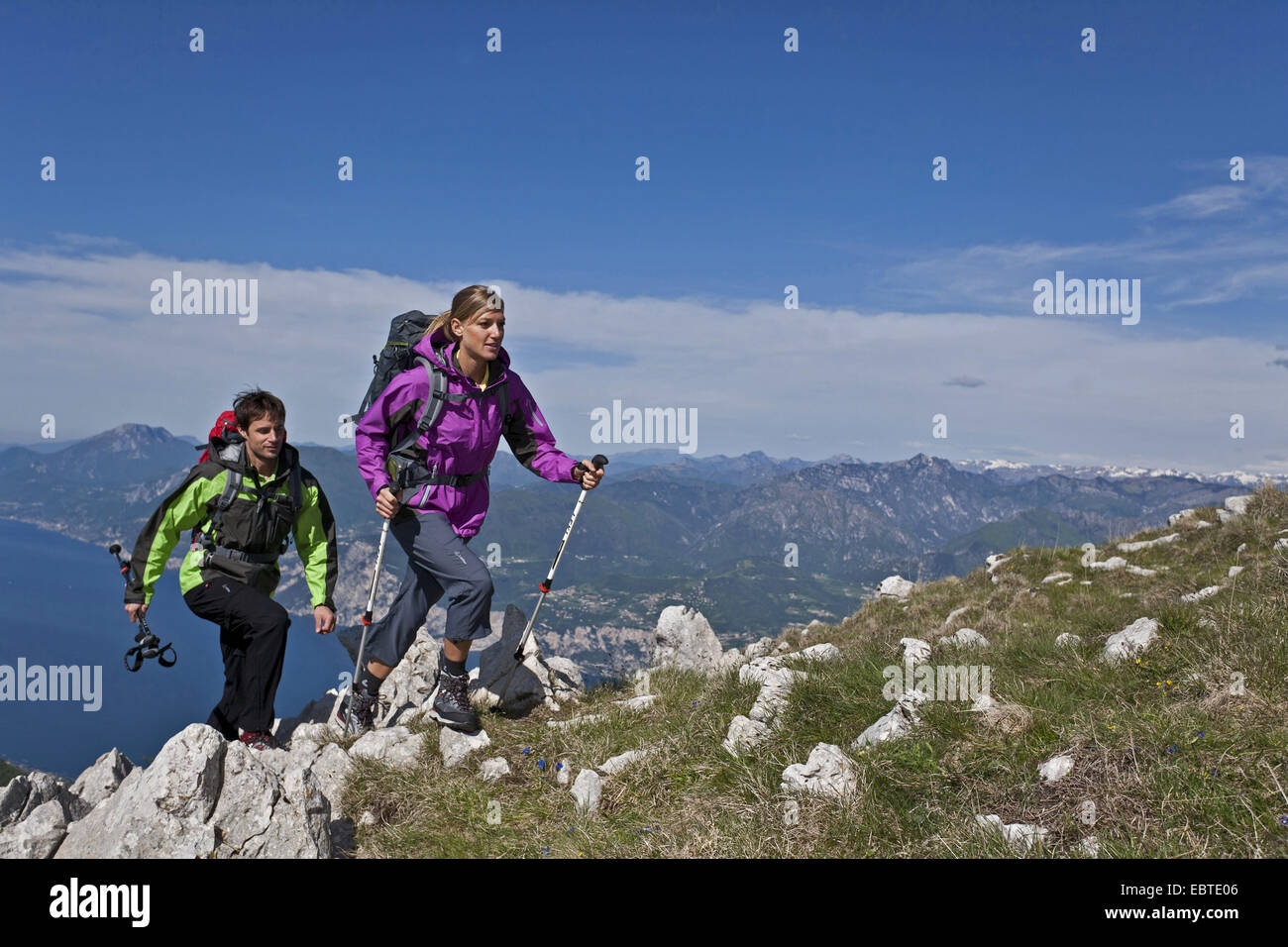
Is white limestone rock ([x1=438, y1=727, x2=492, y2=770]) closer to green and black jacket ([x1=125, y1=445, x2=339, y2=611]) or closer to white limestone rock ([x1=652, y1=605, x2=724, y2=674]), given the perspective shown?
green and black jacket ([x1=125, y1=445, x2=339, y2=611])

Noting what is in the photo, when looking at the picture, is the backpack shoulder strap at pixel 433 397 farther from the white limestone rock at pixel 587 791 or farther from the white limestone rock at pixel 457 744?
the white limestone rock at pixel 587 791

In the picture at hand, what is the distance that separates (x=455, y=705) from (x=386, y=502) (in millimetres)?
2370

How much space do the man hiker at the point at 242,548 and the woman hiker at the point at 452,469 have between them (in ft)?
2.94

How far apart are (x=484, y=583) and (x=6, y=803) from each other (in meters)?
3.87

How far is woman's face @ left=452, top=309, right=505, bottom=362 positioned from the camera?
22.1ft

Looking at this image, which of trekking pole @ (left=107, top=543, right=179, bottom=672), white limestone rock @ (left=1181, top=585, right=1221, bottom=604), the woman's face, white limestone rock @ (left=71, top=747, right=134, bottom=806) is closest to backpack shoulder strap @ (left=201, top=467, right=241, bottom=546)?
trekking pole @ (left=107, top=543, right=179, bottom=672)

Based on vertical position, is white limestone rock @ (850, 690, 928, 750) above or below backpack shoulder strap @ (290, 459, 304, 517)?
below

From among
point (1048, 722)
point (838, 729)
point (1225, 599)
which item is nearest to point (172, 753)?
point (838, 729)

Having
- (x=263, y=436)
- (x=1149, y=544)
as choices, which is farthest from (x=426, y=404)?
(x=1149, y=544)

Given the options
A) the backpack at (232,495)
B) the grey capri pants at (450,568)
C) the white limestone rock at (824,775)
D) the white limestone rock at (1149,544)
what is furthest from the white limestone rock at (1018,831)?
the white limestone rock at (1149,544)

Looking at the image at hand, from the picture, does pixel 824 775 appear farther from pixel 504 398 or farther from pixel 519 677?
pixel 519 677

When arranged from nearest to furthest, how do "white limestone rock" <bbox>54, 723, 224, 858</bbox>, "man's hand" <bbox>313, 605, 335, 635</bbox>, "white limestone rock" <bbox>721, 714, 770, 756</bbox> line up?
"white limestone rock" <bbox>54, 723, 224, 858</bbox> → "white limestone rock" <bbox>721, 714, 770, 756</bbox> → "man's hand" <bbox>313, 605, 335, 635</bbox>

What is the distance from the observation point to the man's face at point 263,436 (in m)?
→ 6.79
